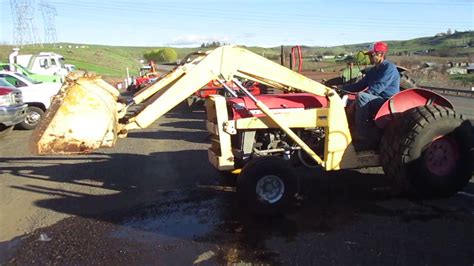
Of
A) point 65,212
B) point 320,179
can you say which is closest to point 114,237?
point 65,212

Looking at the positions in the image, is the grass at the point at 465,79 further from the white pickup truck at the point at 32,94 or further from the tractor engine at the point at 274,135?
the tractor engine at the point at 274,135

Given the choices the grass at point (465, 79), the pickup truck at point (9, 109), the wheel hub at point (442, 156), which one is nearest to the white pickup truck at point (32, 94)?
the pickup truck at point (9, 109)

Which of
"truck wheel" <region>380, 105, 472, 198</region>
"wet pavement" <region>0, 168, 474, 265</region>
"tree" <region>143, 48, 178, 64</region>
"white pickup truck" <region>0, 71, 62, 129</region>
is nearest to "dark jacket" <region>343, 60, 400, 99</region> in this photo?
"truck wheel" <region>380, 105, 472, 198</region>

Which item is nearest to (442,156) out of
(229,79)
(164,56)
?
(229,79)

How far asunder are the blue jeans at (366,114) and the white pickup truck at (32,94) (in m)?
11.5

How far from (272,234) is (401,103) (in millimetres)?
2584

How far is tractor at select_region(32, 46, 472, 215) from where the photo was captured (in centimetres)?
575

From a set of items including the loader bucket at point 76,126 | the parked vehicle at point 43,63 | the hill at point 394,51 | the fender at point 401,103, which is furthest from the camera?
the hill at point 394,51

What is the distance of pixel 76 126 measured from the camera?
5.70 m

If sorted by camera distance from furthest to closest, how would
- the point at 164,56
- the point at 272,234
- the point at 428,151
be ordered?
the point at 164,56
the point at 428,151
the point at 272,234

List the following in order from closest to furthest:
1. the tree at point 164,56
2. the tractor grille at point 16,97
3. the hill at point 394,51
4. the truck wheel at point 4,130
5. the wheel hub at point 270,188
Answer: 1. the wheel hub at point 270,188
2. the tractor grille at point 16,97
3. the truck wheel at point 4,130
4. the hill at point 394,51
5. the tree at point 164,56

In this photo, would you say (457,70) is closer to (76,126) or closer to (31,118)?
(31,118)

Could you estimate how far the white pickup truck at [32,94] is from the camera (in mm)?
15719

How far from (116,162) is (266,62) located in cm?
466
